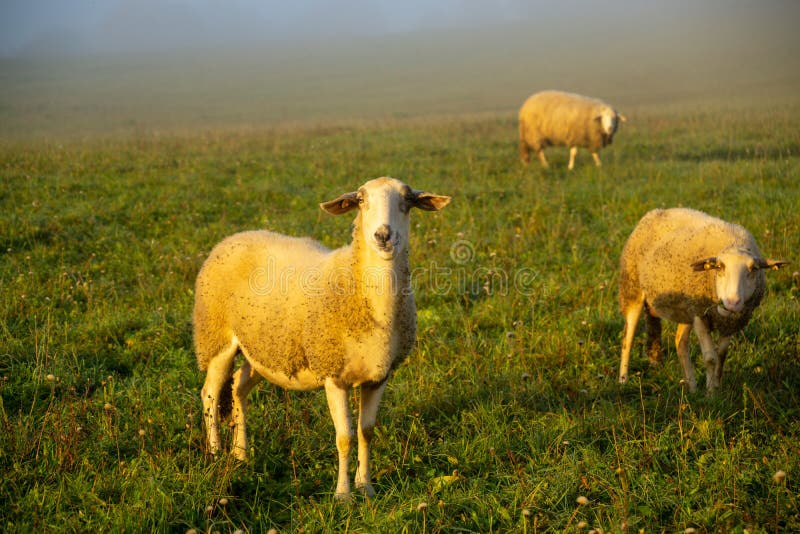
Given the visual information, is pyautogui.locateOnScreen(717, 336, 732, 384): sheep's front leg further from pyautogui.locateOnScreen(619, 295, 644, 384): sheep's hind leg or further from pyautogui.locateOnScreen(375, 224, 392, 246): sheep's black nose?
pyautogui.locateOnScreen(375, 224, 392, 246): sheep's black nose

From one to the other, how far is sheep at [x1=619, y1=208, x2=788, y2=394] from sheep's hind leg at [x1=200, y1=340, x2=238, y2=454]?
3402 mm

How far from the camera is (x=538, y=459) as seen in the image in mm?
4309

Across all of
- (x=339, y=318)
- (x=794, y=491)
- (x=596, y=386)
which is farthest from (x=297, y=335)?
(x=794, y=491)

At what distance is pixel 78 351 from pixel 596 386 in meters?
4.71

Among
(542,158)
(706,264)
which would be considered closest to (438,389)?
(706,264)

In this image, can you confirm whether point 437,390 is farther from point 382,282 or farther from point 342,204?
point 342,204

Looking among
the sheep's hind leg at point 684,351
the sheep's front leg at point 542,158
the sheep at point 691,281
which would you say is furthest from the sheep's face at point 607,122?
the sheep's hind leg at point 684,351

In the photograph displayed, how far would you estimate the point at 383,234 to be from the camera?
3629mm

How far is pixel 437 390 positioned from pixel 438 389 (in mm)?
19

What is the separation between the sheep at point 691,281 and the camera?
516 cm

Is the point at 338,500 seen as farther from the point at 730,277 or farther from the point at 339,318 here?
the point at 730,277

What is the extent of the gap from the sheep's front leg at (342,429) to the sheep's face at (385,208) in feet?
2.96

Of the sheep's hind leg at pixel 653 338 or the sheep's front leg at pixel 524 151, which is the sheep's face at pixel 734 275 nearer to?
the sheep's hind leg at pixel 653 338

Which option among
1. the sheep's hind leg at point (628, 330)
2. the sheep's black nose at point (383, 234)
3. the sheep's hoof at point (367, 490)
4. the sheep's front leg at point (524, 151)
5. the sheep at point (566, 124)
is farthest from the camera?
the sheep's front leg at point (524, 151)
